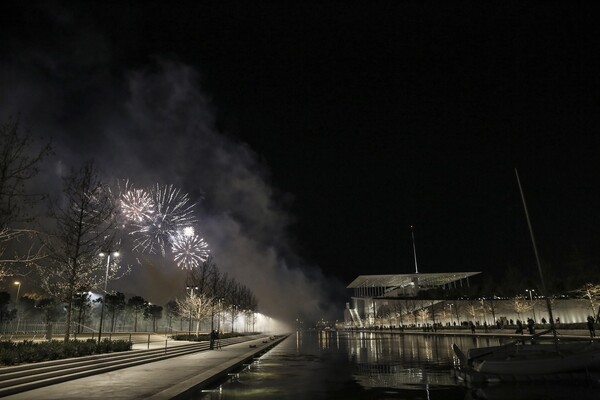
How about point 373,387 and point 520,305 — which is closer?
point 373,387

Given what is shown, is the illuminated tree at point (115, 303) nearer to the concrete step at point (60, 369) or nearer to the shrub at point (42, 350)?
the shrub at point (42, 350)

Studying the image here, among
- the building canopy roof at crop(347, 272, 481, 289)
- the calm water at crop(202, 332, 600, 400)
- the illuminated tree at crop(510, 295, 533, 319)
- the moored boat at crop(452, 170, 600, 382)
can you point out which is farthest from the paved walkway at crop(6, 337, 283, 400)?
the building canopy roof at crop(347, 272, 481, 289)

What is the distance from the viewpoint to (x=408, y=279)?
14588cm

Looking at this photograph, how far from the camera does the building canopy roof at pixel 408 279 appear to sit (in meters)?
134

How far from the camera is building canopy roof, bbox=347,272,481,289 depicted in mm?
133525

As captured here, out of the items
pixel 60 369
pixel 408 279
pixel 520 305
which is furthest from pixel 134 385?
pixel 408 279

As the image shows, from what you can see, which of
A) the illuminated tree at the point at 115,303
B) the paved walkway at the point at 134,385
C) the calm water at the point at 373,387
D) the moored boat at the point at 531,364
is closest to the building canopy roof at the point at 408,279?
the illuminated tree at the point at 115,303

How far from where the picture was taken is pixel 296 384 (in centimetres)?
1455

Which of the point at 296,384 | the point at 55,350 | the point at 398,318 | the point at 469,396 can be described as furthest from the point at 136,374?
the point at 398,318

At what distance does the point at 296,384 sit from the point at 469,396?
5998 mm

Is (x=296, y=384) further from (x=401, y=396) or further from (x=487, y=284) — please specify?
(x=487, y=284)

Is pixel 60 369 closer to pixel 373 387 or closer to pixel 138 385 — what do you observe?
pixel 138 385

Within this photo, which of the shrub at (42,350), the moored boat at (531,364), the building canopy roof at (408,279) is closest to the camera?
the moored boat at (531,364)

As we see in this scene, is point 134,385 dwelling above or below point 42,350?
below
